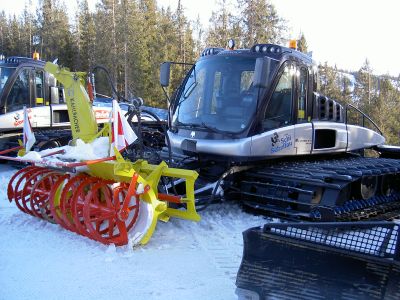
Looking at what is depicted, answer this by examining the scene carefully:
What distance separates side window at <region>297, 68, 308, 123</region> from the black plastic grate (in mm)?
3513

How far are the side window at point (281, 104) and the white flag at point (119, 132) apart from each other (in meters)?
2.06

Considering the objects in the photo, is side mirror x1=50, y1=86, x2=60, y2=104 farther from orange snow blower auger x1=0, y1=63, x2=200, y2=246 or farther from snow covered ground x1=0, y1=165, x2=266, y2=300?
snow covered ground x1=0, y1=165, x2=266, y2=300

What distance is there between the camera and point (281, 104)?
6285 mm

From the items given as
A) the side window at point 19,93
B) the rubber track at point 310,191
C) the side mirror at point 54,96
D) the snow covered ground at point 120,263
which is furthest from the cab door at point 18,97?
the rubber track at point 310,191

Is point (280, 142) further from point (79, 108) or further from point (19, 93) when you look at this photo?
point (19, 93)

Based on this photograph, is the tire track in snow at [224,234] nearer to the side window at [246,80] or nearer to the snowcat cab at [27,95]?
the side window at [246,80]

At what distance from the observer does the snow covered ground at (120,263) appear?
376 cm

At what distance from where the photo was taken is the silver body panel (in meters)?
5.79

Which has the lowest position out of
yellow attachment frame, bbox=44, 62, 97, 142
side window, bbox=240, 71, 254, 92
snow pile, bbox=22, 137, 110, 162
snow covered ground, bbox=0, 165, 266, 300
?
snow covered ground, bbox=0, 165, 266, 300

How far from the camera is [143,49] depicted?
32688 millimetres

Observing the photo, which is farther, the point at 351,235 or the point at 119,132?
the point at 119,132

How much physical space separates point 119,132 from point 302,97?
310 cm

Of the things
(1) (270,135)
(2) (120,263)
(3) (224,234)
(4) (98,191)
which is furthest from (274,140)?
(2) (120,263)

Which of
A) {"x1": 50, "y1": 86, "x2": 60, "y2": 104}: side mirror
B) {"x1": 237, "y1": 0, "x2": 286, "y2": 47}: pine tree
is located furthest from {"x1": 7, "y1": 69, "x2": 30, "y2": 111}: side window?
{"x1": 237, "y1": 0, "x2": 286, "y2": 47}: pine tree
